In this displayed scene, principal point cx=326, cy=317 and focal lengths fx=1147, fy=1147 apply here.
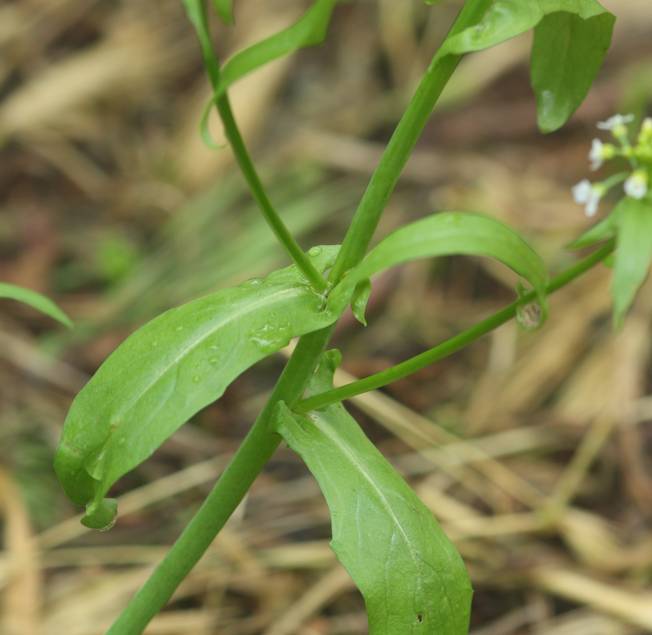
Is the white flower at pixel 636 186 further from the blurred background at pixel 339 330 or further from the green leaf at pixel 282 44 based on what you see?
the blurred background at pixel 339 330

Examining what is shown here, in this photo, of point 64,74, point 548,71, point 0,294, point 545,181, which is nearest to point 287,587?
point 0,294

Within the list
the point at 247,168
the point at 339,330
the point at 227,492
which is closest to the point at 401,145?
the point at 247,168

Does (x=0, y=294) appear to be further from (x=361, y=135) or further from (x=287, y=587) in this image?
(x=361, y=135)

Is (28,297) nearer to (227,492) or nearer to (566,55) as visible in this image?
(227,492)

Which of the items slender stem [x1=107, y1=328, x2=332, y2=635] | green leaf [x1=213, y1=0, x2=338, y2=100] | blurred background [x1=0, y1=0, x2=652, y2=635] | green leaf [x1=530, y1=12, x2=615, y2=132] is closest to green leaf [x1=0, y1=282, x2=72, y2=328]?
slender stem [x1=107, y1=328, x2=332, y2=635]

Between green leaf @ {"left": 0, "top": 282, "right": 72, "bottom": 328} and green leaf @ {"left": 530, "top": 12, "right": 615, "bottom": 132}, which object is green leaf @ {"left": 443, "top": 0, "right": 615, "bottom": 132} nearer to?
green leaf @ {"left": 530, "top": 12, "right": 615, "bottom": 132}

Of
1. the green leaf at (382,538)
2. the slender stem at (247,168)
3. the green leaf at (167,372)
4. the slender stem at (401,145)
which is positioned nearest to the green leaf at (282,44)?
the slender stem at (247,168)
